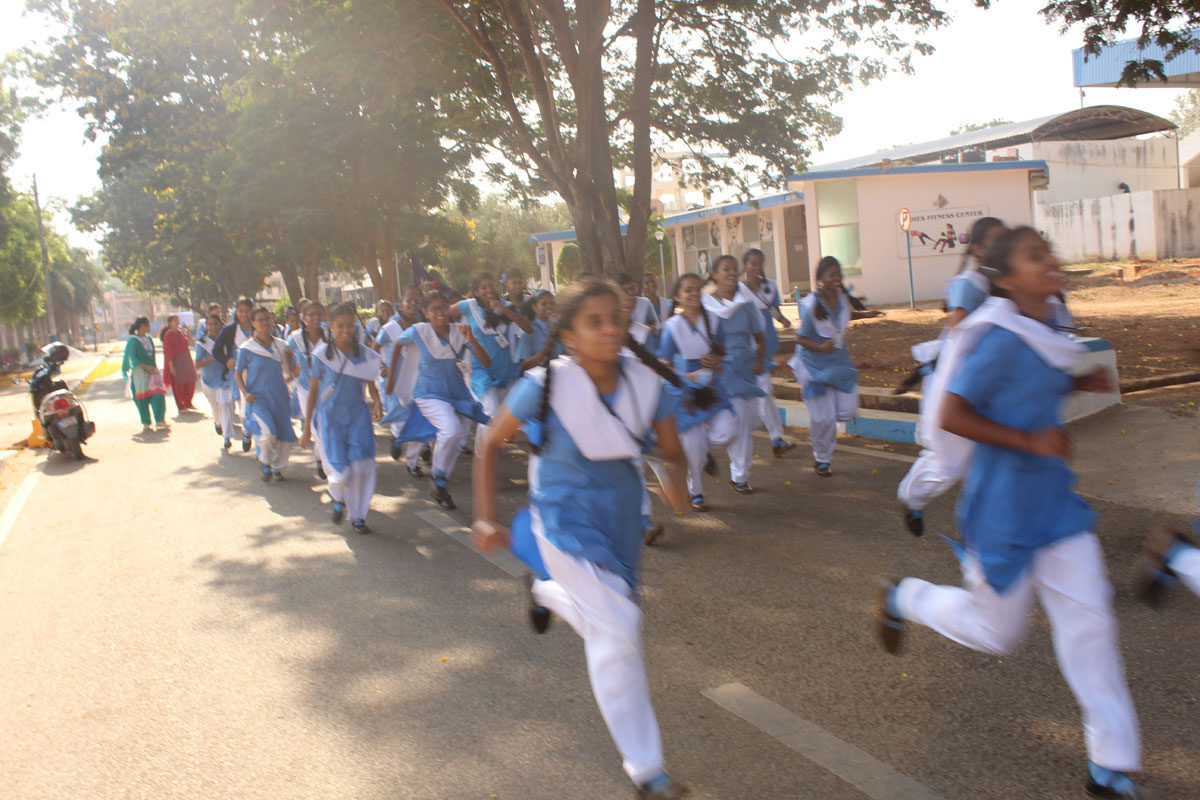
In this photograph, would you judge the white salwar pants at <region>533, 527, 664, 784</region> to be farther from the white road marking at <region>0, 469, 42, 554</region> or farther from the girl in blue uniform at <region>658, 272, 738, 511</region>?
the white road marking at <region>0, 469, 42, 554</region>

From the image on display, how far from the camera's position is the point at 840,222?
27422 millimetres

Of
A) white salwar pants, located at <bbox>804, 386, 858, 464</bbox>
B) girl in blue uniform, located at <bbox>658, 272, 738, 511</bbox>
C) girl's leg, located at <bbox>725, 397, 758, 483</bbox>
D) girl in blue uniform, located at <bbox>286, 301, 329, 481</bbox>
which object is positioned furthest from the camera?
girl in blue uniform, located at <bbox>286, 301, 329, 481</bbox>

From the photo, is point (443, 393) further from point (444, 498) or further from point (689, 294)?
point (689, 294)

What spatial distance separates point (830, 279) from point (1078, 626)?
517 centimetres

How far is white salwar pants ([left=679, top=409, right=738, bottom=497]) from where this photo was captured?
7457 mm

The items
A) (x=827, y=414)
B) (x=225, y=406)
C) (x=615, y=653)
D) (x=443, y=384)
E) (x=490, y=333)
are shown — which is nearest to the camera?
(x=615, y=653)

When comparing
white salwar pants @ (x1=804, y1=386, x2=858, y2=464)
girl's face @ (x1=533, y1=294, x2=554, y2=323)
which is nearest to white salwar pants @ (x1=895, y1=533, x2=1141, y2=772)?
white salwar pants @ (x1=804, y1=386, x2=858, y2=464)

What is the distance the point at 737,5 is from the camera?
15.6 m

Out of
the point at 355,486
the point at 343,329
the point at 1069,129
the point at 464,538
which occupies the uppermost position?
the point at 1069,129

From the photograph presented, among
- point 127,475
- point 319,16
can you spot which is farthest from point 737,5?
point 127,475

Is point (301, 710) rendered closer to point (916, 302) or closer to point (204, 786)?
point (204, 786)

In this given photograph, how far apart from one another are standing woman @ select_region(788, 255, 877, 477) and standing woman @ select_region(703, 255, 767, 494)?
1.49 feet

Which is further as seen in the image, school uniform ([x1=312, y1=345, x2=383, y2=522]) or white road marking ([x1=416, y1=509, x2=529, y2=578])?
school uniform ([x1=312, y1=345, x2=383, y2=522])

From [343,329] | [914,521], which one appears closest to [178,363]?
[343,329]
